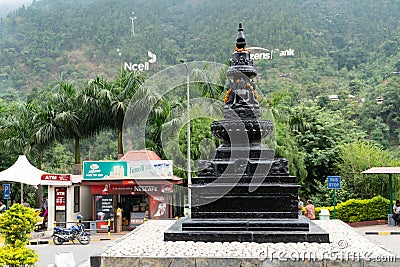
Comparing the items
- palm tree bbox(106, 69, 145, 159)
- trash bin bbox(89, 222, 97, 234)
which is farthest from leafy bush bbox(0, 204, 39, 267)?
palm tree bbox(106, 69, 145, 159)

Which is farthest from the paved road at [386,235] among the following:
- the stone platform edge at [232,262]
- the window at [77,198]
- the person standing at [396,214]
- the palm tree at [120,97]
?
the palm tree at [120,97]

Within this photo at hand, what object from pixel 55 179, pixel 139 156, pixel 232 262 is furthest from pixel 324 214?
pixel 232 262

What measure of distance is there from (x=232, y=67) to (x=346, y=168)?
1590 cm

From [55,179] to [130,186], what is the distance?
3.15 metres

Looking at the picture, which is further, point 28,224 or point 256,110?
point 256,110

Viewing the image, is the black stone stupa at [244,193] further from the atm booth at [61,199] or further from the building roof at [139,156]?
the building roof at [139,156]

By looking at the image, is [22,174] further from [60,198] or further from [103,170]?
[103,170]

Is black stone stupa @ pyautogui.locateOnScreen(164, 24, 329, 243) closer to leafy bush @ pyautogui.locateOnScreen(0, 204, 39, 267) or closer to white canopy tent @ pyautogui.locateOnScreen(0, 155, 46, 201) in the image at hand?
leafy bush @ pyautogui.locateOnScreen(0, 204, 39, 267)

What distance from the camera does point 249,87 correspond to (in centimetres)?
1216

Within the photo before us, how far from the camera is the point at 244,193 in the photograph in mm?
10875

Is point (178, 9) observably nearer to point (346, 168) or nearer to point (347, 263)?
point (346, 168)

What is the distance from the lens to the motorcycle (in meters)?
17.3

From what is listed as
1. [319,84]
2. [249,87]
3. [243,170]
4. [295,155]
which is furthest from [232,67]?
[319,84]

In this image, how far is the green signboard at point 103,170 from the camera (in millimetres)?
21094
